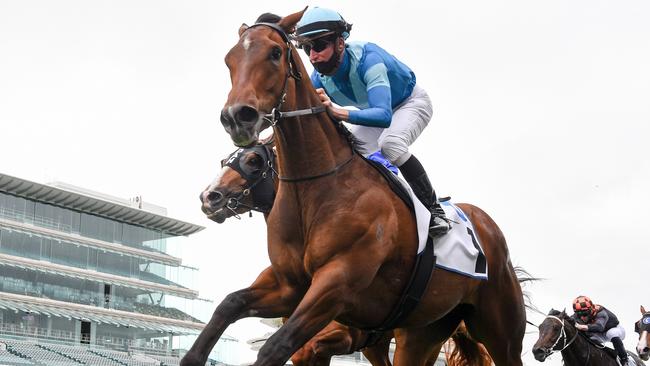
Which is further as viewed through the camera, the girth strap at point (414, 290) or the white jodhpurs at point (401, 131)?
the white jodhpurs at point (401, 131)

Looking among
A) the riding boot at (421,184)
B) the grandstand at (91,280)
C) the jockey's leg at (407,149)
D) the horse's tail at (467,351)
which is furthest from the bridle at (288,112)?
the grandstand at (91,280)

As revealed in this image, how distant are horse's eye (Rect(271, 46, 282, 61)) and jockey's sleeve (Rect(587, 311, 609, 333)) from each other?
10.7 metres

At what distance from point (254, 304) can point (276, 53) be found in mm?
1529

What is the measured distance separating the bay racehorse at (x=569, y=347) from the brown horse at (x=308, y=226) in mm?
7954

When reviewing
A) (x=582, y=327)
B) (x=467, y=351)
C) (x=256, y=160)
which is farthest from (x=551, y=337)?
(x=256, y=160)

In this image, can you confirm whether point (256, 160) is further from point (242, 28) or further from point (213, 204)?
point (242, 28)

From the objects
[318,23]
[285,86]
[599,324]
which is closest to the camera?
[285,86]

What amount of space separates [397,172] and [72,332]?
6652 centimetres

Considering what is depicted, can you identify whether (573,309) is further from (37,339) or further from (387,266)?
(37,339)

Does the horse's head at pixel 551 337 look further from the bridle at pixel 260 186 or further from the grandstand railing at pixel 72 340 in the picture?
the grandstand railing at pixel 72 340

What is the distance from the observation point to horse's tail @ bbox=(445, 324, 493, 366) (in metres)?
9.34

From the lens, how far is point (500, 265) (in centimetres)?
735

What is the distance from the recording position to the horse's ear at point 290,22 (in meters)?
5.78

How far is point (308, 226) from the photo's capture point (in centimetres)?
577
